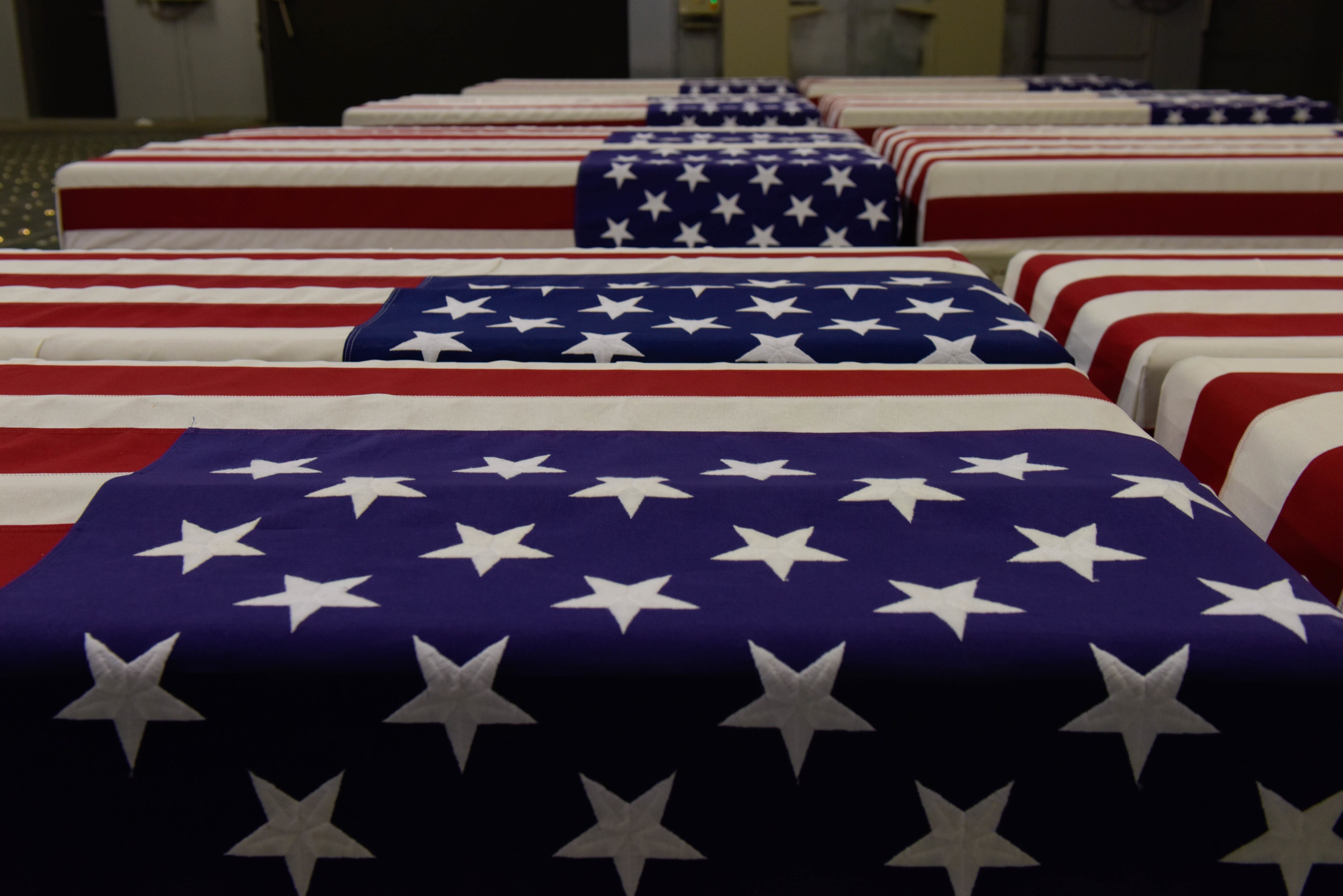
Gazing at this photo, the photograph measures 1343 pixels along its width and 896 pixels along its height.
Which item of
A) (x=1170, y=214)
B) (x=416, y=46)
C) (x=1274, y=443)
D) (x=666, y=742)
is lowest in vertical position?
(x=666, y=742)

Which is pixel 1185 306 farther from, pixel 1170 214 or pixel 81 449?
pixel 81 449

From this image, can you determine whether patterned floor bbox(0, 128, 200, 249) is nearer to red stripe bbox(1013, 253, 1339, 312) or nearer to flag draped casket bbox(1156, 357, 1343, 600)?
red stripe bbox(1013, 253, 1339, 312)

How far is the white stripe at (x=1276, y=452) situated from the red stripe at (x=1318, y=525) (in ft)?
0.04

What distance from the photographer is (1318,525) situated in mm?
824

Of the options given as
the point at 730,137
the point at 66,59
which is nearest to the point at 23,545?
the point at 730,137

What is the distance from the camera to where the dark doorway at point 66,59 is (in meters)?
9.02

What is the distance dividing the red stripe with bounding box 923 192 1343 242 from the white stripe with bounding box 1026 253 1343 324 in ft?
1.82

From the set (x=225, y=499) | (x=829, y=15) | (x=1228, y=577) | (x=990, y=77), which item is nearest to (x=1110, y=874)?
(x=1228, y=577)

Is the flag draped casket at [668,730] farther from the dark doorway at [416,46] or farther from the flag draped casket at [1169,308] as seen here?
the dark doorway at [416,46]

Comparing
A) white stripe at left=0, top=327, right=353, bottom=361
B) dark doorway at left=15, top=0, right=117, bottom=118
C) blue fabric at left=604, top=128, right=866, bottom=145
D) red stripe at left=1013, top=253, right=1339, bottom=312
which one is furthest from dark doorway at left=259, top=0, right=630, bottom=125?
white stripe at left=0, top=327, right=353, bottom=361

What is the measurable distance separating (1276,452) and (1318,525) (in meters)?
0.10

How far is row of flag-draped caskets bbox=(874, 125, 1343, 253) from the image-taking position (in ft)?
6.88

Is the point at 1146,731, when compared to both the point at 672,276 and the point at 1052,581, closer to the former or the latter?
the point at 1052,581

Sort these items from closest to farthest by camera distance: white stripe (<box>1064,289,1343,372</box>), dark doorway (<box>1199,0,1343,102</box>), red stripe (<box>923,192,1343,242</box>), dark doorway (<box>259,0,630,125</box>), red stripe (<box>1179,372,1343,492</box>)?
red stripe (<box>1179,372,1343,492</box>)
white stripe (<box>1064,289,1343,372</box>)
red stripe (<box>923,192,1343,242</box>)
dark doorway (<box>1199,0,1343,102</box>)
dark doorway (<box>259,0,630,125</box>)
